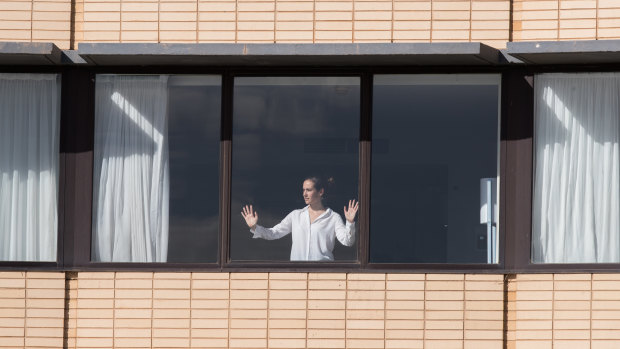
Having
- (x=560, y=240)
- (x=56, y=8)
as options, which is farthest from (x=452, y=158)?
(x=56, y=8)

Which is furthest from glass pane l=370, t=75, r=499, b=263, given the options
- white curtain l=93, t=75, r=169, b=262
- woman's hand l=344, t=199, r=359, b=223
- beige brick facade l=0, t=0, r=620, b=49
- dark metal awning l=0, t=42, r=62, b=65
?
dark metal awning l=0, t=42, r=62, b=65

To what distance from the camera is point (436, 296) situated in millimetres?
11398

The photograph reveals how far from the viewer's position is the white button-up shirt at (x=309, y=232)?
11.8 meters

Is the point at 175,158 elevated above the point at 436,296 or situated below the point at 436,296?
above

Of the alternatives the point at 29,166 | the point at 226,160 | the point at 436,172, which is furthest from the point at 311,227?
the point at 29,166

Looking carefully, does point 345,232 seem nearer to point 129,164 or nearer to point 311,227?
point 311,227

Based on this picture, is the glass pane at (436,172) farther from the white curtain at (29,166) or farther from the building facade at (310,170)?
the white curtain at (29,166)

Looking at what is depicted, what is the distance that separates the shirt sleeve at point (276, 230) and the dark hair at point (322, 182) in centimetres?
35

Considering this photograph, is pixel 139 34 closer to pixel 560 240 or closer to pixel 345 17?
pixel 345 17

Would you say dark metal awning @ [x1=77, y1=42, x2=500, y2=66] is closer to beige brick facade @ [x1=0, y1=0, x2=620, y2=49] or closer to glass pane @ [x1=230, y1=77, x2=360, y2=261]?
beige brick facade @ [x1=0, y1=0, x2=620, y2=49]

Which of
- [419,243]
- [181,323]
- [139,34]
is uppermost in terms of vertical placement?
[139,34]

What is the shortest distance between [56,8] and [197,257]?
2552 millimetres

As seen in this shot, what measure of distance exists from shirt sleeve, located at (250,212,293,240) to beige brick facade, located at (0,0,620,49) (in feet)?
5.26

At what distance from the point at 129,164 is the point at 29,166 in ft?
3.02
